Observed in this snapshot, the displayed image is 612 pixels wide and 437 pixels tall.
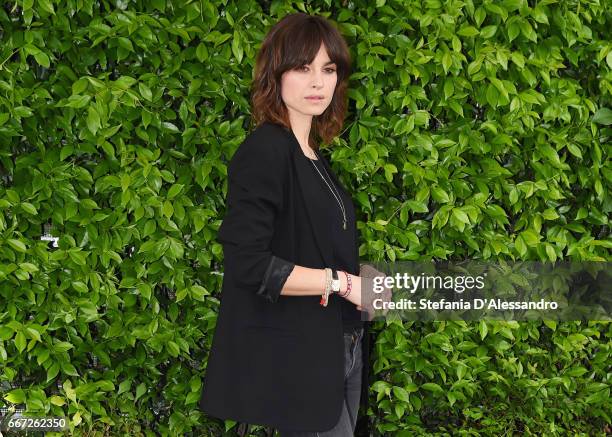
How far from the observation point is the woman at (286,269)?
6.37 ft

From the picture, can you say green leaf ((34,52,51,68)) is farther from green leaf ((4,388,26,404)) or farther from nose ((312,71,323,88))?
green leaf ((4,388,26,404))

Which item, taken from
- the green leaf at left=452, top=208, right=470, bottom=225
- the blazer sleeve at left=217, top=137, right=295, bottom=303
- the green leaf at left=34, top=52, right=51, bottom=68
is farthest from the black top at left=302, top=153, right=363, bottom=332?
the green leaf at left=34, top=52, right=51, bottom=68

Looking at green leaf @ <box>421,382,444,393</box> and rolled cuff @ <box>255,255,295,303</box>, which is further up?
rolled cuff @ <box>255,255,295,303</box>

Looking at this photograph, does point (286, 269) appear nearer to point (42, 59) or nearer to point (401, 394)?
point (401, 394)

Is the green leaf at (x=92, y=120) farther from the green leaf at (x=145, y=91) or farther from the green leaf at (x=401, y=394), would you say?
the green leaf at (x=401, y=394)

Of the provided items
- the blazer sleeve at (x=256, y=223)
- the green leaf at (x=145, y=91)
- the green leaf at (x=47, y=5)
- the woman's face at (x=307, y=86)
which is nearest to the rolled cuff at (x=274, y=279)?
the blazer sleeve at (x=256, y=223)

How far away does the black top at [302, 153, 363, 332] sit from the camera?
7.07 feet

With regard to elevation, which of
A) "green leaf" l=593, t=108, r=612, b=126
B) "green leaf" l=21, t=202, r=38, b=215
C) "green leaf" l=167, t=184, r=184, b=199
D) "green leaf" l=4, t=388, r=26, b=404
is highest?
"green leaf" l=593, t=108, r=612, b=126

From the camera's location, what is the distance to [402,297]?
3117mm

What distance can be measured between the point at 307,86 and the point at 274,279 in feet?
2.21

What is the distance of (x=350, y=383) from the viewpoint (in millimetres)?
2318

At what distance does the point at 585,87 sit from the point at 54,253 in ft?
8.49

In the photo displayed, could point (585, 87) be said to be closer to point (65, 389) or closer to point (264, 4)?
point (264, 4)

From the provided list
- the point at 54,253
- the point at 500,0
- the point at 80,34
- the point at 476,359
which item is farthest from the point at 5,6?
the point at 476,359
